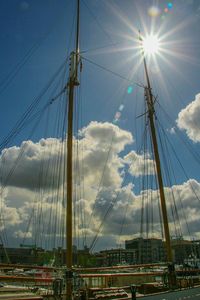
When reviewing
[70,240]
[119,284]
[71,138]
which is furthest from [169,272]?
[71,138]

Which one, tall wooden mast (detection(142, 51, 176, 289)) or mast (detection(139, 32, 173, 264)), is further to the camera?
mast (detection(139, 32, 173, 264))

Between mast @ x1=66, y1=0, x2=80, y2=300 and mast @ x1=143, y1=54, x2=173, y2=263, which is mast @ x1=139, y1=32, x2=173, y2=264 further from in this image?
mast @ x1=66, y1=0, x2=80, y2=300

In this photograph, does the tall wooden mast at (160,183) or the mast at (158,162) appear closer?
the tall wooden mast at (160,183)

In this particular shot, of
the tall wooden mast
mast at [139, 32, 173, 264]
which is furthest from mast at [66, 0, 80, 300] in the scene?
mast at [139, 32, 173, 264]

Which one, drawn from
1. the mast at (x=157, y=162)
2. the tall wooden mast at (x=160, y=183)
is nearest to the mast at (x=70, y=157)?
the tall wooden mast at (x=160, y=183)

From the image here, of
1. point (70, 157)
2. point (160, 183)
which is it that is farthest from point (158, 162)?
point (70, 157)

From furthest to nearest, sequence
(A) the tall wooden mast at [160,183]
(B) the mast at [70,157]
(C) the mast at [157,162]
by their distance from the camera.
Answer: (C) the mast at [157,162] < (A) the tall wooden mast at [160,183] < (B) the mast at [70,157]

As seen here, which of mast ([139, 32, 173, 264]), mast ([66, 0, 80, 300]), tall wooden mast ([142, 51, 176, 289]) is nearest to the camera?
mast ([66, 0, 80, 300])

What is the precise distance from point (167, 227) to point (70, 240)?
1177 centimetres

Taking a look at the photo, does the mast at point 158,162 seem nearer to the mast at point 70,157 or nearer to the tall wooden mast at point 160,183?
the tall wooden mast at point 160,183

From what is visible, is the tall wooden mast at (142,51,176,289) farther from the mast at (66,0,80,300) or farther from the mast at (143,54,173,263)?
the mast at (66,0,80,300)

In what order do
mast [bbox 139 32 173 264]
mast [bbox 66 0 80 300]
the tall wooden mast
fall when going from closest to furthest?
mast [bbox 66 0 80 300]
the tall wooden mast
mast [bbox 139 32 173 264]

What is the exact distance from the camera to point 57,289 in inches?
570

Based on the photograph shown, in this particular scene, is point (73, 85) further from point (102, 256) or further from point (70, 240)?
point (102, 256)
